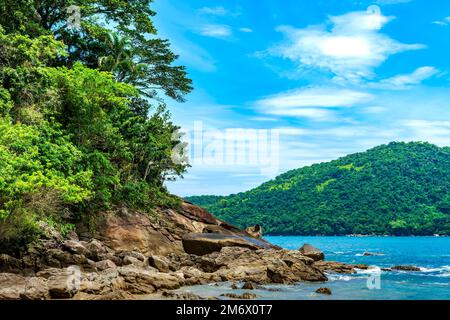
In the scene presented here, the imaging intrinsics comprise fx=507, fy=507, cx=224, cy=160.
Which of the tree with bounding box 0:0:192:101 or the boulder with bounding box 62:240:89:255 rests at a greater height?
the tree with bounding box 0:0:192:101

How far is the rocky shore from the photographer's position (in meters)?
15.4

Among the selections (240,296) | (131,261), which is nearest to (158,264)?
(131,261)

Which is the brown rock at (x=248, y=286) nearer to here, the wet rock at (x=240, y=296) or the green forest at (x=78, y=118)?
the wet rock at (x=240, y=296)

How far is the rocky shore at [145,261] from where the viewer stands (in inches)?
607

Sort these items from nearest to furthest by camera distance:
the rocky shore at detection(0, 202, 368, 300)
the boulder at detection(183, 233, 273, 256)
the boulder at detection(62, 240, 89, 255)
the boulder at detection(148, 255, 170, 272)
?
the rocky shore at detection(0, 202, 368, 300)
the boulder at detection(62, 240, 89, 255)
the boulder at detection(148, 255, 170, 272)
the boulder at detection(183, 233, 273, 256)

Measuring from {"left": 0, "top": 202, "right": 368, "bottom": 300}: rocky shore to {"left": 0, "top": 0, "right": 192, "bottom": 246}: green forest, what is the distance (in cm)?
95

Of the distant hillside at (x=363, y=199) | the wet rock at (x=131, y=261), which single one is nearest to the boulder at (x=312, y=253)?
the wet rock at (x=131, y=261)

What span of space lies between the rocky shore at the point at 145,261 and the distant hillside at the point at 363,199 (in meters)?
69.7

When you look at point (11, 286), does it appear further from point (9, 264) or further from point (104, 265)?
point (104, 265)

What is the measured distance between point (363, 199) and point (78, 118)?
88.0m

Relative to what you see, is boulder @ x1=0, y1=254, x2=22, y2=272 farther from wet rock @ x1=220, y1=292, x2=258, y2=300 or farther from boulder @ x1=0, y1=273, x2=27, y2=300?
wet rock @ x1=220, y1=292, x2=258, y2=300

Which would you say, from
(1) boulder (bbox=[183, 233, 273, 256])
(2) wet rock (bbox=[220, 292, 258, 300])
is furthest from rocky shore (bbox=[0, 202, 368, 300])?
(2) wet rock (bbox=[220, 292, 258, 300])
